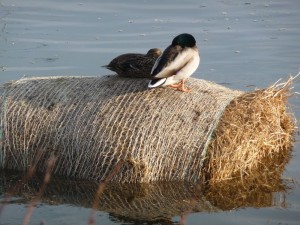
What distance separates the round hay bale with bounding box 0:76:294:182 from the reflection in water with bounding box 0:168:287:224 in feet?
0.39

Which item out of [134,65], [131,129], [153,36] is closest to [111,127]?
[131,129]

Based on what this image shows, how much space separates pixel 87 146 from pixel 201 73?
16.5 ft

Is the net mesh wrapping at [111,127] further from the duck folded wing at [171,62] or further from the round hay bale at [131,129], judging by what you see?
the duck folded wing at [171,62]

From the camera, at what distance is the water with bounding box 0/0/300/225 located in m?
12.9

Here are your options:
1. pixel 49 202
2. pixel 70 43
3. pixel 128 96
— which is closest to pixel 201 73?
pixel 70 43

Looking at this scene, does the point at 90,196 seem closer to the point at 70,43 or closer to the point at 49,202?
the point at 49,202

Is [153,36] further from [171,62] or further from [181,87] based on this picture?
[171,62]

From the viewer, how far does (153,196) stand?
794cm

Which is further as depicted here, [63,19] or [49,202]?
[63,19]

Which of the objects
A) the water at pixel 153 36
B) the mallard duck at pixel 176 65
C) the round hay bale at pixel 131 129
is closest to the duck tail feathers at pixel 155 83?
the mallard duck at pixel 176 65

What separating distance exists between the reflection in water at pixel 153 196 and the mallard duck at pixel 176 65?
44.9 inches

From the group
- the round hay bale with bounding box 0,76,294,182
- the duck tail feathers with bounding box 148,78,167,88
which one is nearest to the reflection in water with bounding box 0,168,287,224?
the round hay bale with bounding box 0,76,294,182

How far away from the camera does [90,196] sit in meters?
8.03

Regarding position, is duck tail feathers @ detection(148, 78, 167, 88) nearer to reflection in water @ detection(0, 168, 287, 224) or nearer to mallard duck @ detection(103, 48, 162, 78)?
mallard duck @ detection(103, 48, 162, 78)
